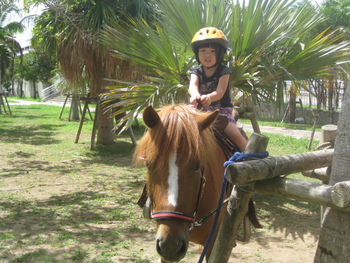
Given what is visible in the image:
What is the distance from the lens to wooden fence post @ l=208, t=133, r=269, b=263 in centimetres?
206

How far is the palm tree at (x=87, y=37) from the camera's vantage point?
27.7 feet

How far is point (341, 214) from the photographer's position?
71.2 inches

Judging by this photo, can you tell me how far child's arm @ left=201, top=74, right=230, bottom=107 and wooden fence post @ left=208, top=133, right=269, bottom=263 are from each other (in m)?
0.79

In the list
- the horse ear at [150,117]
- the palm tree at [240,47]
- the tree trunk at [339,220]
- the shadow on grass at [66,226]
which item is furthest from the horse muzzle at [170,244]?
the palm tree at [240,47]

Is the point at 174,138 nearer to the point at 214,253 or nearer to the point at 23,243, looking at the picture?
the point at 214,253

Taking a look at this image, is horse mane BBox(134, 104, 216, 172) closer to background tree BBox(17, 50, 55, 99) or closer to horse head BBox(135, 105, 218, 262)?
horse head BBox(135, 105, 218, 262)

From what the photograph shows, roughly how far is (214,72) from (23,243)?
3055 mm

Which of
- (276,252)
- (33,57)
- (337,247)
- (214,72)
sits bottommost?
Result: (276,252)

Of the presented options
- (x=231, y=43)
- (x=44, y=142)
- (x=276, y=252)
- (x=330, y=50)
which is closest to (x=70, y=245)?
(x=276, y=252)

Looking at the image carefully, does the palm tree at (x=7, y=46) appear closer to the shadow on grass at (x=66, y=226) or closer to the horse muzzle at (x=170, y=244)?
the shadow on grass at (x=66, y=226)

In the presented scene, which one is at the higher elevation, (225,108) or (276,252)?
(225,108)

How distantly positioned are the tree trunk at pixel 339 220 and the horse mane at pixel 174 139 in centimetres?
80

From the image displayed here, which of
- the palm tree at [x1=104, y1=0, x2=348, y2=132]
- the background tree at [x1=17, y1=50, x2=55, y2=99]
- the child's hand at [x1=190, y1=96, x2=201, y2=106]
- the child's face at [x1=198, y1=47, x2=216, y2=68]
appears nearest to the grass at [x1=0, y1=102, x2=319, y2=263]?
the palm tree at [x1=104, y1=0, x2=348, y2=132]

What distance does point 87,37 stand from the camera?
8609mm
